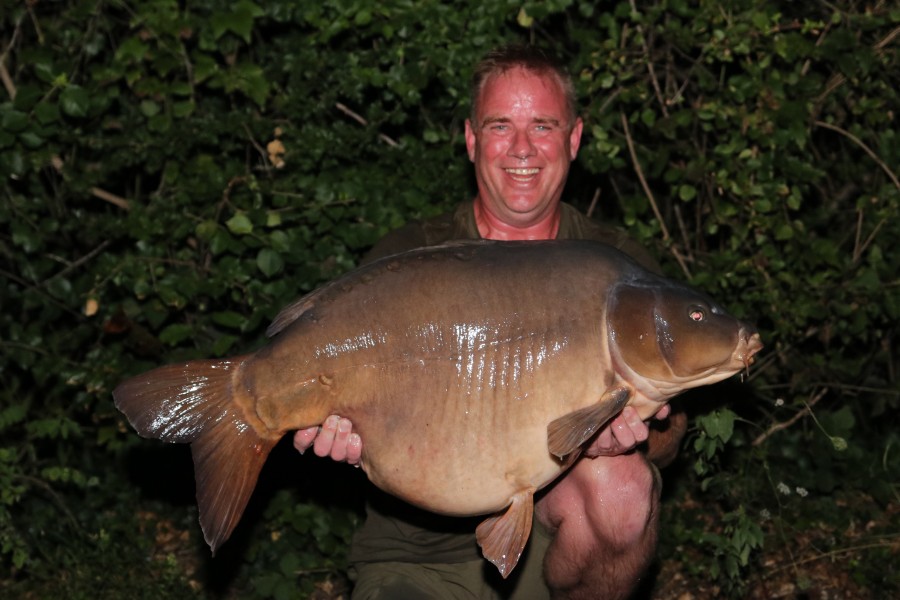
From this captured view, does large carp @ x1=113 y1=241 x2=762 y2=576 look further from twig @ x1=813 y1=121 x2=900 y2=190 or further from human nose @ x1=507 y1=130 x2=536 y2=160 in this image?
twig @ x1=813 y1=121 x2=900 y2=190

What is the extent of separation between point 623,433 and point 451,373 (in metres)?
0.42

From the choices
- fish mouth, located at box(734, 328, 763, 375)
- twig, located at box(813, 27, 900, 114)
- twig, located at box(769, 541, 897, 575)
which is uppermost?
fish mouth, located at box(734, 328, 763, 375)

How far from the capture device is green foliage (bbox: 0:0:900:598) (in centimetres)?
365

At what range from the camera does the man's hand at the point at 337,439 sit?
8.03ft

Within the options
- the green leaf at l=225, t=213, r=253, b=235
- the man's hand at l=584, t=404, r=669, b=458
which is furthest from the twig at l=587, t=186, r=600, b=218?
the man's hand at l=584, t=404, r=669, b=458

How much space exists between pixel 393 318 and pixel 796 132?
1.83 m

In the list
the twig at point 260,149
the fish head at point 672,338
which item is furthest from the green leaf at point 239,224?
the fish head at point 672,338

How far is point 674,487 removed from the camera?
3971mm

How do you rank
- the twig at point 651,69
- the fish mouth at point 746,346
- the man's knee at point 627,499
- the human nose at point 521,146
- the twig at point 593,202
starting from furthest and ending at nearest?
the twig at point 593,202 < the twig at point 651,69 < the human nose at point 521,146 < the man's knee at point 627,499 < the fish mouth at point 746,346

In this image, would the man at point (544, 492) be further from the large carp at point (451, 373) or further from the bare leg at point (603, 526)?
the large carp at point (451, 373)

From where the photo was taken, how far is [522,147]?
9.87ft

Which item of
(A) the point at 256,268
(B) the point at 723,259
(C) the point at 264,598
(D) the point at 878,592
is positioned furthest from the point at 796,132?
(C) the point at 264,598

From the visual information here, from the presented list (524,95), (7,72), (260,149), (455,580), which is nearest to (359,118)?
(260,149)

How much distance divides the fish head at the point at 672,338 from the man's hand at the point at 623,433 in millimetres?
118
